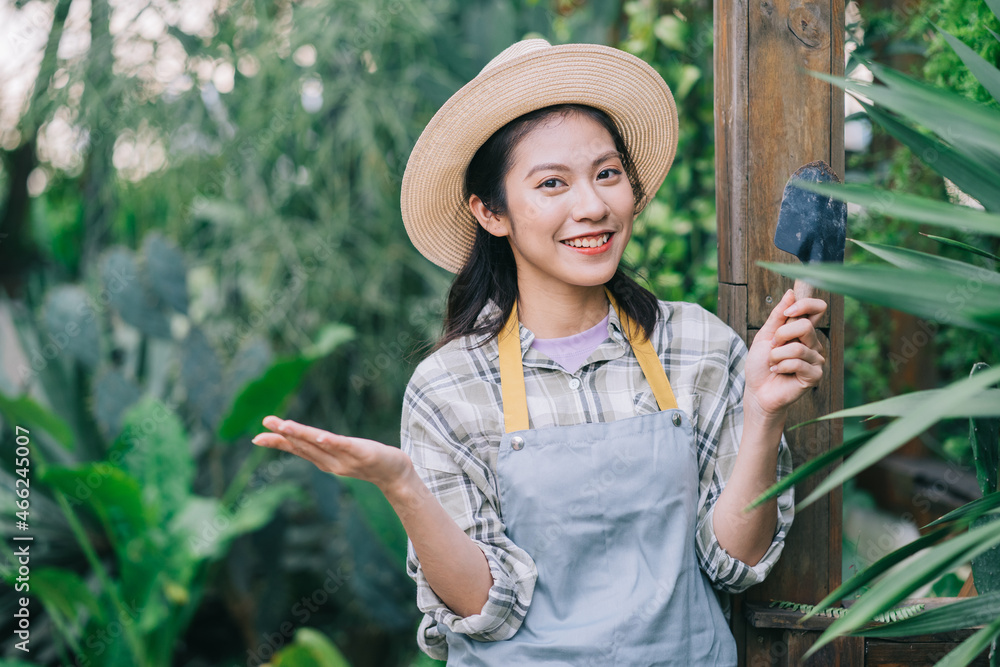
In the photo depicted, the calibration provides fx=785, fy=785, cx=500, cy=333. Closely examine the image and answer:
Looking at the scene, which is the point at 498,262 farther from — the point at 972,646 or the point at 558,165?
the point at 972,646

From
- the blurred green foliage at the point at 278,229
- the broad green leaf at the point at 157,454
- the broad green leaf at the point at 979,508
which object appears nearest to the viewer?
the broad green leaf at the point at 979,508

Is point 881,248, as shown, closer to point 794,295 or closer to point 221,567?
point 794,295

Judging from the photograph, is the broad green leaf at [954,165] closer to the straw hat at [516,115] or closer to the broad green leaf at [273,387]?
the straw hat at [516,115]

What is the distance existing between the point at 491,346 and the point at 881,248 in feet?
2.21

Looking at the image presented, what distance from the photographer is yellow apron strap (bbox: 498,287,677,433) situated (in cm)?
135

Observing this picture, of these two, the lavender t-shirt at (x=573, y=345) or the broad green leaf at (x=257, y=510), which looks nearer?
the lavender t-shirt at (x=573, y=345)

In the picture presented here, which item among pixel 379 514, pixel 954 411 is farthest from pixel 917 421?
pixel 379 514

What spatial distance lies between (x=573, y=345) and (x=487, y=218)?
0.96 ft

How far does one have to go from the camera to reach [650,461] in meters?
1.31

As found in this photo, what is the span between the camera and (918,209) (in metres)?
0.82

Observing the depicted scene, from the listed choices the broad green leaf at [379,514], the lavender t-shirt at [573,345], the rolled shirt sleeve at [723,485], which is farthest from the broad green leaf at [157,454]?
the rolled shirt sleeve at [723,485]

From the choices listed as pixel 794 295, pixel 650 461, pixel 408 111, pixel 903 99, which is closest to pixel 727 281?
pixel 794 295

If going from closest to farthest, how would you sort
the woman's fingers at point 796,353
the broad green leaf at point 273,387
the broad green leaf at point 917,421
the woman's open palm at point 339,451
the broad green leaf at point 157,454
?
1. the broad green leaf at point 917,421
2. the woman's open palm at point 339,451
3. the woman's fingers at point 796,353
4. the broad green leaf at point 273,387
5. the broad green leaf at point 157,454

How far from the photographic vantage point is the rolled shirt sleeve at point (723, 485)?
132cm
